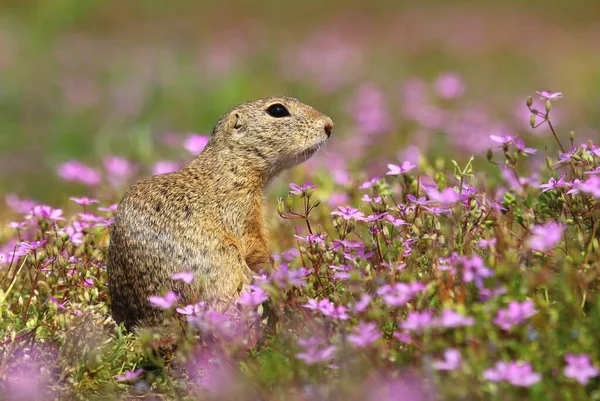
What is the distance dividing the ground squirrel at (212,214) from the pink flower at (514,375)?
4.01ft

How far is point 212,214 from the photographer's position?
483 cm

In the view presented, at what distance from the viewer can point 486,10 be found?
95.0ft

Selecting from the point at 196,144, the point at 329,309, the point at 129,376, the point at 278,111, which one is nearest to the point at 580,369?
the point at 329,309

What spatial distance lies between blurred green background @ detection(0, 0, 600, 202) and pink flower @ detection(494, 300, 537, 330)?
3911 millimetres

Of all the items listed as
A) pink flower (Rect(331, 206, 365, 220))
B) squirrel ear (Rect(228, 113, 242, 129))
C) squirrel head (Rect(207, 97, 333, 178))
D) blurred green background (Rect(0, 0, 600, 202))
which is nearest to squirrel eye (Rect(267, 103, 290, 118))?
squirrel head (Rect(207, 97, 333, 178))

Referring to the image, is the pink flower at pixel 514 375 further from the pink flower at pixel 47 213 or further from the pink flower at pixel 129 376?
the pink flower at pixel 47 213

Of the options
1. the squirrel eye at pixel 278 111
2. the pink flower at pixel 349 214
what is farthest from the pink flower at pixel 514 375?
the squirrel eye at pixel 278 111

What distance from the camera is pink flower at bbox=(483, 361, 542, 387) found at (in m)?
2.83

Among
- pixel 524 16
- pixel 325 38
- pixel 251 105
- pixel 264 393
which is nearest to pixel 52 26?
pixel 251 105

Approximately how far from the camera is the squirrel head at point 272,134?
5520 millimetres

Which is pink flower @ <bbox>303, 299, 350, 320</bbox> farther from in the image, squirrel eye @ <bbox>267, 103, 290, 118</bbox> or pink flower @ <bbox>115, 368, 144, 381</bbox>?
squirrel eye @ <bbox>267, 103, 290, 118</bbox>

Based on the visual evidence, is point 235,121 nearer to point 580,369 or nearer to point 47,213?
point 47,213

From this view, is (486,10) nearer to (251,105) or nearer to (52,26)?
(52,26)

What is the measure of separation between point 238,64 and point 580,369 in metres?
14.2
